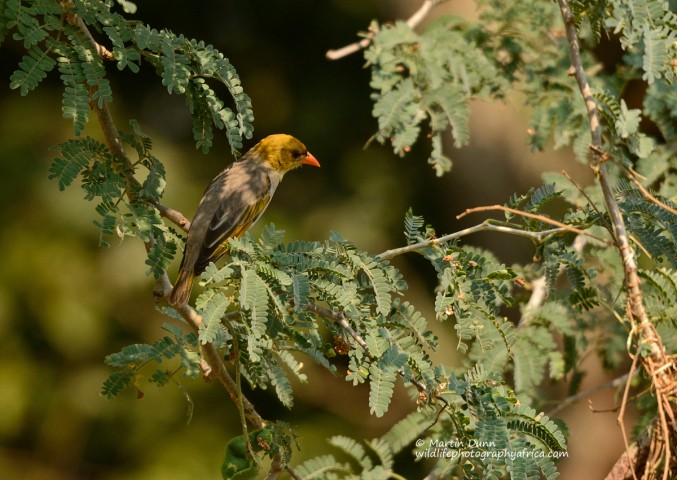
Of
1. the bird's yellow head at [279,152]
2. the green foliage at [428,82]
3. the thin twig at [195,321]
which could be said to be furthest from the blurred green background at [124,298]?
the thin twig at [195,321]

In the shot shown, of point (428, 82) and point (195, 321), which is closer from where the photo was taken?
point (195, 321)

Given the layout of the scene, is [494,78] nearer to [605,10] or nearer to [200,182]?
[605,10]

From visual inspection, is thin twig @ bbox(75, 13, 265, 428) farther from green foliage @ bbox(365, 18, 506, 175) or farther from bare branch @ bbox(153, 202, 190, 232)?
green foliage @ bbox(365, 18, 506, 175)

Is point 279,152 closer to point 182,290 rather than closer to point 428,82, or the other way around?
point 428,82

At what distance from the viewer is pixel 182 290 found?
13.1 ft

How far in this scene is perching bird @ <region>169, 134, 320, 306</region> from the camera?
4543mm

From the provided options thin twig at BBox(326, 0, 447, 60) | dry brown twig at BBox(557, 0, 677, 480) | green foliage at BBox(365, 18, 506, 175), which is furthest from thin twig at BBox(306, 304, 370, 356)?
thin twig at BBox(326, 0, 447, 60)

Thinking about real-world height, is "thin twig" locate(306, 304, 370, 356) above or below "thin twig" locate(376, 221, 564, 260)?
below

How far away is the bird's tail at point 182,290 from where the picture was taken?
3.77 metres

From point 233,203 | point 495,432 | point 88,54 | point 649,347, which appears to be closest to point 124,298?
point 233,203

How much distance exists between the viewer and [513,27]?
5930 mm

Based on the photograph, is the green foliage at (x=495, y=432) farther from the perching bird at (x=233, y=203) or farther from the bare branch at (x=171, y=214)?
the bare branch at (x=171, y=214)

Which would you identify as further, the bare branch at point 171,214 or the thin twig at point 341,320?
the bare branch at point 171,214

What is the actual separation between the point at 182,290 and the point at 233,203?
122 cm
